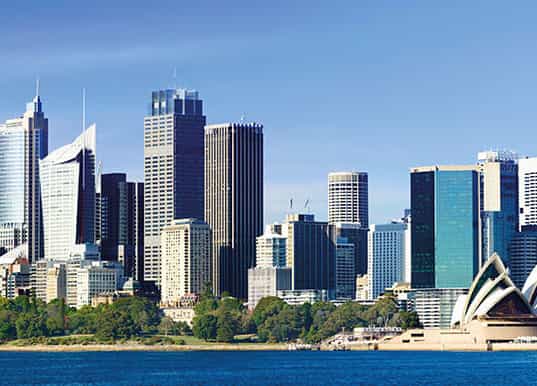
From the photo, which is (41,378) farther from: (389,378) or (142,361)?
(142,361)

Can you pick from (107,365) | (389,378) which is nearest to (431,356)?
(107,365)

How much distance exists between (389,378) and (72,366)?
42.4 meters

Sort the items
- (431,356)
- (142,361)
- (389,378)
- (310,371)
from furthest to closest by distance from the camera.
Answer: (431,356)
(142,361)
(310,371)
(389,378)

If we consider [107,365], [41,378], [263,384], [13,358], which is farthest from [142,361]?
[263,384]

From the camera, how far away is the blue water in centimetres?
13200

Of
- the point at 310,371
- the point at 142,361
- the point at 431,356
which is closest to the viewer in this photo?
the point at 310,371

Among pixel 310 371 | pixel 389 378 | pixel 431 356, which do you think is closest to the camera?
pixel 389 378

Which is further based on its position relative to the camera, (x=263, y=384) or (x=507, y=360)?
(x=507, y=360)

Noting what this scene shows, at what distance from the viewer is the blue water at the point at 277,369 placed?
132 metres

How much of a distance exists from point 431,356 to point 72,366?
144ft

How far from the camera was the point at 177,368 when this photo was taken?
157 m

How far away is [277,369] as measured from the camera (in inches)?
6102

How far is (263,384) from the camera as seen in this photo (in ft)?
416

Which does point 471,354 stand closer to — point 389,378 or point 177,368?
point 177,368
